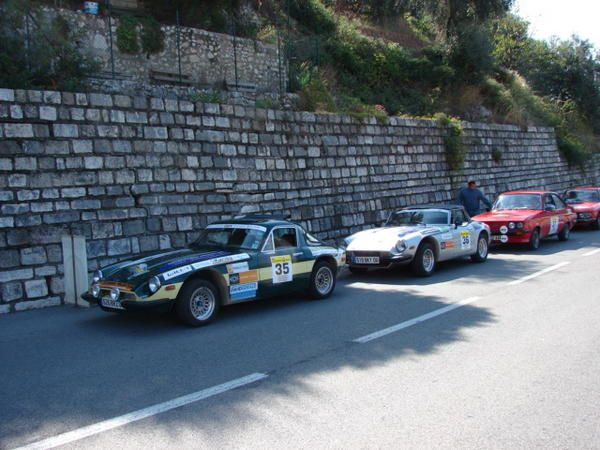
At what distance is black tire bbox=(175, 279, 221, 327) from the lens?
23.6 ft

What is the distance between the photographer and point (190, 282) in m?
7.30

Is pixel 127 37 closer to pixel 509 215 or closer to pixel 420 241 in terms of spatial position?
pixel 420 241

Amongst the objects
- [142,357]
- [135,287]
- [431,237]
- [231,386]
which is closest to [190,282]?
[135,287]

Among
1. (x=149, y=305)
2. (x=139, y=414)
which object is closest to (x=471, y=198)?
(x=149, y=305)

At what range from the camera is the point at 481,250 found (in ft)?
41.8

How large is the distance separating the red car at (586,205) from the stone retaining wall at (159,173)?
579 centimetres

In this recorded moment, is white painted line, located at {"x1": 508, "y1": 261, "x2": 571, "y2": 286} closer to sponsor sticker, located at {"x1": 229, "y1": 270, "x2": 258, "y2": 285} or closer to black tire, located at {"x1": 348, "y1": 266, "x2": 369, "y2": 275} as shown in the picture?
black tire, located at {"x1": 348, "y1": 266, "x2": 369, "y2": 275}

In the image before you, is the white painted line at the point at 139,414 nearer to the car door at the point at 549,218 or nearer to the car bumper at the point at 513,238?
the car bumper at the point at 513,238

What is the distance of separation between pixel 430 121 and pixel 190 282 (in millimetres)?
14119

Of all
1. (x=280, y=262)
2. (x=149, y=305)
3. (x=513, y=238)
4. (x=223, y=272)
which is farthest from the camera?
(x=513, y=238)

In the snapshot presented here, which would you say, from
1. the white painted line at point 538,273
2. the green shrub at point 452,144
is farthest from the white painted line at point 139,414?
the green shrub at point 452,144

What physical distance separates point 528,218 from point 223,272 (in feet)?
30.5

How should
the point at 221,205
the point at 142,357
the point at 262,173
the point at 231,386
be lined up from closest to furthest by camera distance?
the point at 231,386 < the point at 142,357 < the point at 221,205 < the point at 262,173

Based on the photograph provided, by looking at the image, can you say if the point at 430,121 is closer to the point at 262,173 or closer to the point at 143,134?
the point at 262,173
